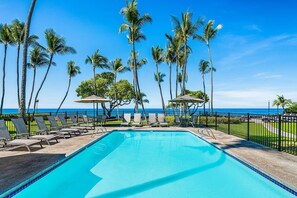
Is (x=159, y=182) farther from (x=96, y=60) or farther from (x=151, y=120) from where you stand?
(x=96, y=60)

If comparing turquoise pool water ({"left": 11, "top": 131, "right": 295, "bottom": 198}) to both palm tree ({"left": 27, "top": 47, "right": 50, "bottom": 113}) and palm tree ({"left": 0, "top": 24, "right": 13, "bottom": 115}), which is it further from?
palm tree ({"left": 27, "top": 47, "right": 50, "bottom": 113})

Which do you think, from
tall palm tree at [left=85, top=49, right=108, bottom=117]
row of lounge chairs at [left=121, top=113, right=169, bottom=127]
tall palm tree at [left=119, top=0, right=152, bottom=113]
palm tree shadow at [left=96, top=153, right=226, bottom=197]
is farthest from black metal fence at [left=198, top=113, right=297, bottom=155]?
tall palm tree at [left=85, top=49, right=108, bottom=117]

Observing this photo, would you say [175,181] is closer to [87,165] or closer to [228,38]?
[87,165]

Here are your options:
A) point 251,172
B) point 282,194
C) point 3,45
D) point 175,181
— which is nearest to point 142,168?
point 175,181

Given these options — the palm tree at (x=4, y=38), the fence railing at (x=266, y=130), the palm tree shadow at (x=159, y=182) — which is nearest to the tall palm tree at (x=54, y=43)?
Answer: the palm tree at (x=4, y=38)

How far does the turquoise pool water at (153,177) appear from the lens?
4.62 m

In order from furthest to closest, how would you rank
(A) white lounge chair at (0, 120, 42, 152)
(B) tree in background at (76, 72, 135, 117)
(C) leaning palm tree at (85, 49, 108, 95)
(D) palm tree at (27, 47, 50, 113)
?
(B) tree in background at (76, 72, 135, 117), (C) leaning palm tree at (85, 49, 108, 95), (D) palm tree at (27, 47, 50, 113), (A) white lounge chair at (0, 120, 42, 152)

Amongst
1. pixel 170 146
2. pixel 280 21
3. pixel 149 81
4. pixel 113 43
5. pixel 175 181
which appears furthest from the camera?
pixel 149 81

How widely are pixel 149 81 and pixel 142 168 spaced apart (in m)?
36.2

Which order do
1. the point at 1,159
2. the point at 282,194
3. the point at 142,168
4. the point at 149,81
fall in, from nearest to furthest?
1. the point at 282,194
2. the point at 1,159
3. the point at 142,168
4. the point at 149,81

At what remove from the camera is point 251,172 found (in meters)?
5.49

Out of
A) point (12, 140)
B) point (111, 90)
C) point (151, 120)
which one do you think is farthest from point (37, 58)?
point (12, 140)

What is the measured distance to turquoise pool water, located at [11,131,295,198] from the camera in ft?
15.2

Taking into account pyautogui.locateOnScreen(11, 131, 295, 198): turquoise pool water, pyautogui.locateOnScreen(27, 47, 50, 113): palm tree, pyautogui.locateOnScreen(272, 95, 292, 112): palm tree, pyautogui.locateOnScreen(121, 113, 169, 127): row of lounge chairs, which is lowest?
pyautogui.locateOnScreen(11, 131, 295, 198): turquoise pool water
